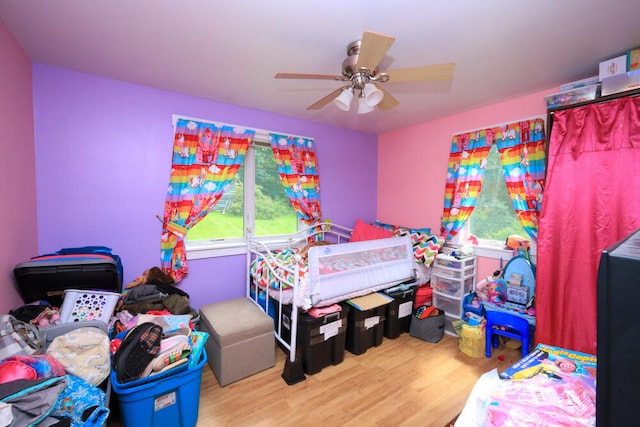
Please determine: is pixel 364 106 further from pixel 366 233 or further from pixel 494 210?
pixel 494 210

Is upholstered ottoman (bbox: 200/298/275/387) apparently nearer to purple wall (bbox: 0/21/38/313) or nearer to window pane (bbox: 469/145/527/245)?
purple wall (bbox: 0/21/38/313)

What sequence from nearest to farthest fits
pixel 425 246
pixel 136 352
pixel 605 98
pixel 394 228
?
1. pixel 136 352
2. pixel 605 98
3. pixel 425 246
4. pixel 394 228

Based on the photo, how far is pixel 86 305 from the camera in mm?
1734

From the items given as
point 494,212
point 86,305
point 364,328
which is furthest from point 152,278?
point 494,212

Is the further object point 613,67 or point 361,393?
point 361,393

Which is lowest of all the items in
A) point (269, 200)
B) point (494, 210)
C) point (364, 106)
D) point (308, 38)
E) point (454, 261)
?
point (454, 261)

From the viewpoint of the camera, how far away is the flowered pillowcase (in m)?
2.94

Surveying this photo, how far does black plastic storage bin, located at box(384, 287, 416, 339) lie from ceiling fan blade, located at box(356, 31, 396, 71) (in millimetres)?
2109

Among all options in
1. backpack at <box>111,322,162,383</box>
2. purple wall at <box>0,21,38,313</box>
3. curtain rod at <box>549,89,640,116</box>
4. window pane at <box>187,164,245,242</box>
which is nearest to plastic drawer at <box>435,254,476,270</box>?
curtain rod at <box>549,89,640,116</box>

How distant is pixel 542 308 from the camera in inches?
86.4

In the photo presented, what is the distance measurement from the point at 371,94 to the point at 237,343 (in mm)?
2058

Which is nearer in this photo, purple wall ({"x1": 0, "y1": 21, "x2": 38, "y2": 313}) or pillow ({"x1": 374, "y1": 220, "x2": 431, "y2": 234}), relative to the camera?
purple wall ({"x1": 0, "y1": 21, "x2": 38, "y2": 313})

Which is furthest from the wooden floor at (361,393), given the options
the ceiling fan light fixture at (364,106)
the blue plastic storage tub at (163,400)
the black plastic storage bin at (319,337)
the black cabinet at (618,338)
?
the ceiling fan light fixture at (364,106)

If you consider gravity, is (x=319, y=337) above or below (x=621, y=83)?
below
